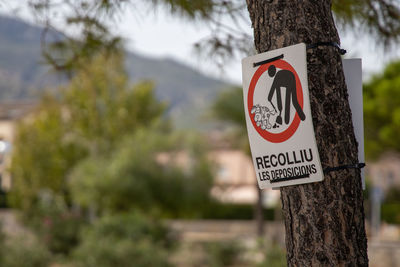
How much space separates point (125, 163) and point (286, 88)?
15298 mm

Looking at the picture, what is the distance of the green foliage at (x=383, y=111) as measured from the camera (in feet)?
48.5

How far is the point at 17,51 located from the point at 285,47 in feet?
413

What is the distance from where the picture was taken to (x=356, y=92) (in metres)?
2.30

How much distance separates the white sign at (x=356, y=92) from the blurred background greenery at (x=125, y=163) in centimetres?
197

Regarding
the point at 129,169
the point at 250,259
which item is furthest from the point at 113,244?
the point at 129,169

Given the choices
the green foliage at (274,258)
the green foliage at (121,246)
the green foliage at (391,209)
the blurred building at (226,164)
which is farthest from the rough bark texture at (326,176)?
the blurred building at (226,164)

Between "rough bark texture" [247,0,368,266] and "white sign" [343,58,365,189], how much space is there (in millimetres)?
99

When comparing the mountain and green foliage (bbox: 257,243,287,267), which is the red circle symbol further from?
the mountain

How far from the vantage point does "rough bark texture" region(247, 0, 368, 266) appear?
82.4 inches

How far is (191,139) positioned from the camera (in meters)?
21.1

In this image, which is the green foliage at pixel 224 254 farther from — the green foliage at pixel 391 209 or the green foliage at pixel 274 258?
the green foliage at pixel 391 209

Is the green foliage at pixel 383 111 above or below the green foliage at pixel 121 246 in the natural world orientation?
above

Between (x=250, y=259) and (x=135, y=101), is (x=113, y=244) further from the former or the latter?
(x=135, y=101)

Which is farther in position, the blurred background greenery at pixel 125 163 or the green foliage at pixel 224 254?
the green foliage at pixel 224 254
